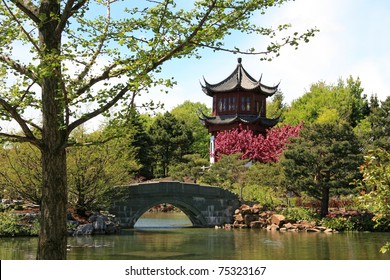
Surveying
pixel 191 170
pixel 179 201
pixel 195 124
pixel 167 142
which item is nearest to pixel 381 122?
pixel 191 170

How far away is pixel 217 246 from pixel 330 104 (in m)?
32.6

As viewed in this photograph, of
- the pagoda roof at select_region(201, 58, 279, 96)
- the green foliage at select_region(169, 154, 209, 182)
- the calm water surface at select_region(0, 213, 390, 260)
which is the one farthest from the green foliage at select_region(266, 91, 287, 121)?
the calm water surface at select_region(0, 213, 390, 260)

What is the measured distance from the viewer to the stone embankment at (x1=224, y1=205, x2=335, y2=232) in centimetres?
2148

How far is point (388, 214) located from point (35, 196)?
1384 cm

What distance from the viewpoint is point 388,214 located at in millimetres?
6910

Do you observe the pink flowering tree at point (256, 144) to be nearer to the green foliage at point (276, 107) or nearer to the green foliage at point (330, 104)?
the green foliage at point (330, 104)

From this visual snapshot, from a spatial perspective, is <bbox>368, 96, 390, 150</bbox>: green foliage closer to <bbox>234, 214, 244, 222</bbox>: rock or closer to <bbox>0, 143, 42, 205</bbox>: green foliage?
<bbox>234, 214, 244, 222</bbox>: rock

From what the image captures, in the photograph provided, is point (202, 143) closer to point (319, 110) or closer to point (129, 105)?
point (319, 110)

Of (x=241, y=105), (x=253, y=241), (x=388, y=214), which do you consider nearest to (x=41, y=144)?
(x=388, y=214)

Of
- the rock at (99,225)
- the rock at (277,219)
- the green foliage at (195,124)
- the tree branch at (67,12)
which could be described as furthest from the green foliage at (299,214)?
the green foliage at (195,124)

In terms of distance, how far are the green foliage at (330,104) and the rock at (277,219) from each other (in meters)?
21.3

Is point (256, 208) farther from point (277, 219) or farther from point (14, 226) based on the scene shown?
point (14, 226)

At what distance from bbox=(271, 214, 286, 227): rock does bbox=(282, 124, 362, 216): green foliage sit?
1.34 m

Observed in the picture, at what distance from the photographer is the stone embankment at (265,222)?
846 inches
